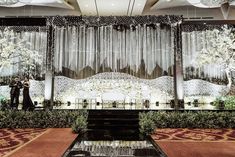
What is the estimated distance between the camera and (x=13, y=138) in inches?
288

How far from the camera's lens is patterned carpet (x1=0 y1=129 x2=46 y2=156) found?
234 inches

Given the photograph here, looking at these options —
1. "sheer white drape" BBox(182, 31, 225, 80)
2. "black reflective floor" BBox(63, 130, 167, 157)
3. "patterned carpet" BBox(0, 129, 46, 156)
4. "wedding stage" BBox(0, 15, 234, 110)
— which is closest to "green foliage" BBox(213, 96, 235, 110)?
"wedding stage" BBox(0, 15, 234, 110)

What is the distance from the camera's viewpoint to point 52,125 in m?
9.45

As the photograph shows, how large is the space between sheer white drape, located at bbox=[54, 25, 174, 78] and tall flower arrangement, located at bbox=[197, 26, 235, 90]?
5.25ft

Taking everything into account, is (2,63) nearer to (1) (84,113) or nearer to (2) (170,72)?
(1) (84,113)

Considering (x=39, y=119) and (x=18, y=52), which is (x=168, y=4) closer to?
(x=39, y=119)

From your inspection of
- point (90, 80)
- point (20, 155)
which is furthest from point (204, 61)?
point (20, 155)

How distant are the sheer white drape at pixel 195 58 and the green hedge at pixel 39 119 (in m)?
4.78

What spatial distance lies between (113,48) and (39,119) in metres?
4.11

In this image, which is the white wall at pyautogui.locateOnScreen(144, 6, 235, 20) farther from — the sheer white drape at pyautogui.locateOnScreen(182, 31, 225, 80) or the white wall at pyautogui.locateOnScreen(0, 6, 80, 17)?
the white wall at pyautogui.locateOnScreen(0, 6, 80, 17)

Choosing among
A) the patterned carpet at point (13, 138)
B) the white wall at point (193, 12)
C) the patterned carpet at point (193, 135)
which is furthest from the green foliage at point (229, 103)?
the patterned carpet at point (13, 138)

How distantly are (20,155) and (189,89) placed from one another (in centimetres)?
800

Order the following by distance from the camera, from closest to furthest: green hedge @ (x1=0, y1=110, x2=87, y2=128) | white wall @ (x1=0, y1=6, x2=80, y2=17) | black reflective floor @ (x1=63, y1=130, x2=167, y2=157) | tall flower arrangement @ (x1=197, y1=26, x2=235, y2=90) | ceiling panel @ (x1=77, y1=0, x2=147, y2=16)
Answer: black reflective floor @ (x1=63, y1=130, x2=167, y2=157), green hedge @ (x1=0, y1=110, x2=87, y2=128), ceiling panel @ (x1=77, y1=0, x2=147, y2=16), white wall @ (x1=0, y1=6, x2=80, y2=17), tall flower arrangement @ (x1=197, y1=26, x2=235, y2=90)

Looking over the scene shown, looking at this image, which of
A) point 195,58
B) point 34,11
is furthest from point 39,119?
point 195,58
